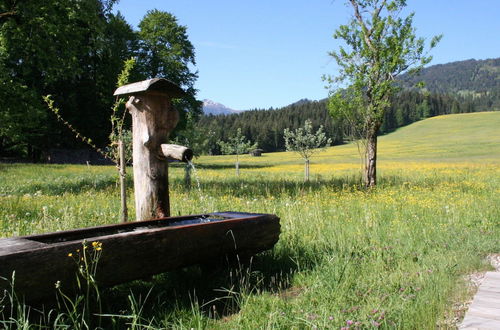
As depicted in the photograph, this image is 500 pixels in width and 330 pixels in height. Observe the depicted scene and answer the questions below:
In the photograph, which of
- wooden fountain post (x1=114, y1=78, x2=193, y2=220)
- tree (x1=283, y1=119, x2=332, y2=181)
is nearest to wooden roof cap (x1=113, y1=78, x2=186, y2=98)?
wooden fountain post (x1=114, y1=78, x2=193, y2=220)

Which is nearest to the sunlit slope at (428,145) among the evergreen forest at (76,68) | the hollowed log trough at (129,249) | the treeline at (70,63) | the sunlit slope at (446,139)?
the sunlit slope at (446,139)

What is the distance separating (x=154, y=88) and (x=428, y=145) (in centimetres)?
6391

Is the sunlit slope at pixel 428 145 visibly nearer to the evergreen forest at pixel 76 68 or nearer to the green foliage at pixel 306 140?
the evergreen forest at pixel 76 68

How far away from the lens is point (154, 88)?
4375mm

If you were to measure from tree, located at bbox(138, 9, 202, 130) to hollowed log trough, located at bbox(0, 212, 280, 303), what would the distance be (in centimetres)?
3013

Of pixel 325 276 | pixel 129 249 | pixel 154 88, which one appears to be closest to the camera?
pixel 129 249

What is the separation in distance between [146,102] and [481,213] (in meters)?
6.20

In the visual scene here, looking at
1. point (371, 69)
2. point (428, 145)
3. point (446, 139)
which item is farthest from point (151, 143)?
point (446, 139)

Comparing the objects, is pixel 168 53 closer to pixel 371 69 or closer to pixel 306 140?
pixel 306 140

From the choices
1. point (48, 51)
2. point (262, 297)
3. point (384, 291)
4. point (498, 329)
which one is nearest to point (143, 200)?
point (262, 297)

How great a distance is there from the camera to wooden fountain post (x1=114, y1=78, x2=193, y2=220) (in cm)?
443

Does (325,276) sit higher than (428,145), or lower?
lower

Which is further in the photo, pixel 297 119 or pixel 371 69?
pixel 297 119

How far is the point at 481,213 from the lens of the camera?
7.16 meters
